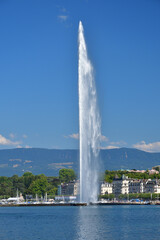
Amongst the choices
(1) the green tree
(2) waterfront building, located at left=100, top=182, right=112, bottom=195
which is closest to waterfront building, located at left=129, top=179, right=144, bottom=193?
(2) waterfront building, located at left=100, top=182, right=112, bottom=195

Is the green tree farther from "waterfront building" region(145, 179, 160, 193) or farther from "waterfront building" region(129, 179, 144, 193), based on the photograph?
"waterfront building" region(145, 179, 160, 193)

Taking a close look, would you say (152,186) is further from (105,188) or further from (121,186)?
(105,188)

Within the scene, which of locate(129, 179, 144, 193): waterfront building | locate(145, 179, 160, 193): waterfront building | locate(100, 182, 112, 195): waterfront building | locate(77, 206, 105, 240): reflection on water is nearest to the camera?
locate(77, 206, 105, 240): reflection on water

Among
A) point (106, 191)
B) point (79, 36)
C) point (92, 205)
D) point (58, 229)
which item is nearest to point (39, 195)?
point (106, 191)

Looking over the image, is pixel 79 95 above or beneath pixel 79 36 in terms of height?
beneath

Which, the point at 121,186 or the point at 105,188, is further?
the point at 105,188

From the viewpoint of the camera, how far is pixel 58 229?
180 ft

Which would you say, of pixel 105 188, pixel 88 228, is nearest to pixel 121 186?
pixel 105 188

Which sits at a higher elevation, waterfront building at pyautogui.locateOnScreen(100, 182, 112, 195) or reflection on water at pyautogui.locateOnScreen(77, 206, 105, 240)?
waterfront building at pyautogui.locateOnScreen(100, 182, 112, 195)

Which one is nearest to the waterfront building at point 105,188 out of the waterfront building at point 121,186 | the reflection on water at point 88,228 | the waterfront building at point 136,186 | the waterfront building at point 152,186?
the waterfront building at point 121,186

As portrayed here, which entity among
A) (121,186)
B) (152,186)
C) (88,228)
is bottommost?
(88,228)

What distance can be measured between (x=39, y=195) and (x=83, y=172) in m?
108

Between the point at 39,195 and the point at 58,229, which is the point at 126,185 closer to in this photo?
the point at 39,195

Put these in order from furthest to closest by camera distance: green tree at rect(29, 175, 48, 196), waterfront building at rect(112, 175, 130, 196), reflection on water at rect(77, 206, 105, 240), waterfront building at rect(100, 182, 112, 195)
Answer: waterfront building at rect(100, 182, 112, 195)
waterfront building at rect(112, 175, 130, 196)
green tree at rect(29, 175, 48, 196)
reflection on water at rect(77, 206, 105, 240)
